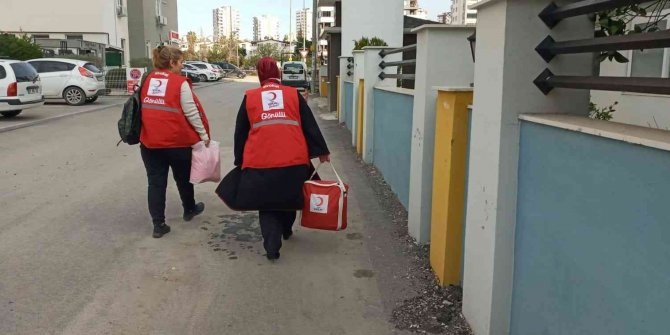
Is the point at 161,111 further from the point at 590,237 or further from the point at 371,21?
the point at 371,21

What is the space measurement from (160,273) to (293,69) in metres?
34.1

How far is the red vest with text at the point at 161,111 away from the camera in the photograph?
5672 millimetres

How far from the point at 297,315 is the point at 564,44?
2380mm

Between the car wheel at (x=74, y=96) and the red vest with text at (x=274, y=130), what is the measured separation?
18485 mm

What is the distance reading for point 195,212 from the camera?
6.63m

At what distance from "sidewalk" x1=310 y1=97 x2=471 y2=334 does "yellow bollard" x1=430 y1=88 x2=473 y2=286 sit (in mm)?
206

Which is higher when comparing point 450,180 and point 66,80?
point 66,80

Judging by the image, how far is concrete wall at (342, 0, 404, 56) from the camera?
743 inches

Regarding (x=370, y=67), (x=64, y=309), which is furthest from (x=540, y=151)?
(x=370, y=67)

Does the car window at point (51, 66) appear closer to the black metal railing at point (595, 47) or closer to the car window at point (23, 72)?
the car window at point (23, 72)

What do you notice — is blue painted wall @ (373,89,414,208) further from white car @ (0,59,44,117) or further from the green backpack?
white car @ (0,59,44,117)

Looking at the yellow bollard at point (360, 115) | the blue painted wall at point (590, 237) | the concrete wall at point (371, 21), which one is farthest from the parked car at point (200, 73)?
the blue painted wall at point (590, 237)

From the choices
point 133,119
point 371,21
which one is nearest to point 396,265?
point 133,119

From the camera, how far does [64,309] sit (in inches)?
164
